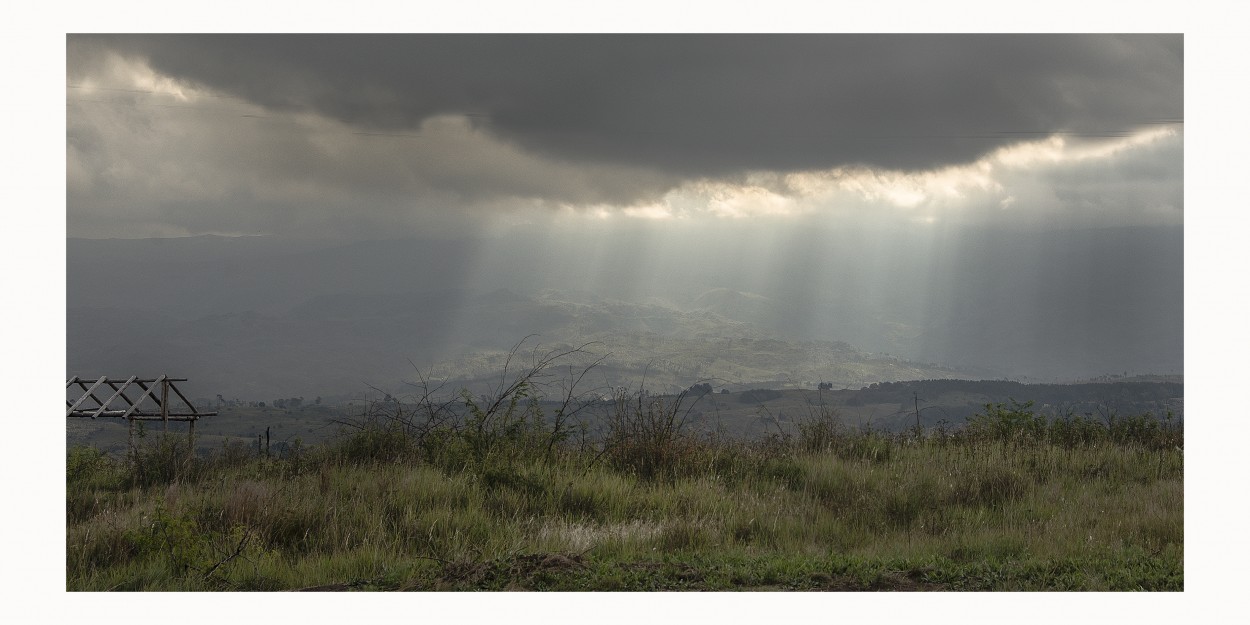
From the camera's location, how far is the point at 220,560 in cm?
550

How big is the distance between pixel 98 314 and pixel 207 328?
4444 cm

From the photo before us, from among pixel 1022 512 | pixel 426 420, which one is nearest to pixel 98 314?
pixel 426 420

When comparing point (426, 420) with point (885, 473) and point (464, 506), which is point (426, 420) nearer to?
point (464, 506)

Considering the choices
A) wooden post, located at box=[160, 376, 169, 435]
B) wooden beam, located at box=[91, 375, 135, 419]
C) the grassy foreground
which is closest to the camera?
the grassy foreground

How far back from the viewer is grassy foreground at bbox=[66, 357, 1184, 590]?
17.2 feet

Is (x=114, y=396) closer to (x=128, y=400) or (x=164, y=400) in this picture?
(x=128, y=400)

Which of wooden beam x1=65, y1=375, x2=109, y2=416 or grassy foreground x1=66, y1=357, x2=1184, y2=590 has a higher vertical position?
wooden beam x1=65, y1=375, x2=109, y2=416

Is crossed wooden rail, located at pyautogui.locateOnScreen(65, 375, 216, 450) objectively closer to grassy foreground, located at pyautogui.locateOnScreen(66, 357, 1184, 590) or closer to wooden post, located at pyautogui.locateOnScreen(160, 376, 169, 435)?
wooden post, located at pyautogui.locateOnScreen(160, 376, 169, 435)

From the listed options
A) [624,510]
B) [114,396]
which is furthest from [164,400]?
[624,510]

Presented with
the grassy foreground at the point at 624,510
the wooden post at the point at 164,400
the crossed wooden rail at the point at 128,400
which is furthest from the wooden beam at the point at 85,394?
the grassy foreground at the point at 624,510

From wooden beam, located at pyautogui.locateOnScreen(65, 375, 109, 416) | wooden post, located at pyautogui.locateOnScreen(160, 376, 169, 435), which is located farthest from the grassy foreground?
wooden post, located at pyautogui.locateOnScreen(160, 376, 169, 435)

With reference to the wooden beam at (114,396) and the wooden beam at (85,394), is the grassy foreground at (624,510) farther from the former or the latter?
the wooden beam at (114,396)

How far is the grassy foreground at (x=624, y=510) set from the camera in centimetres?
523
